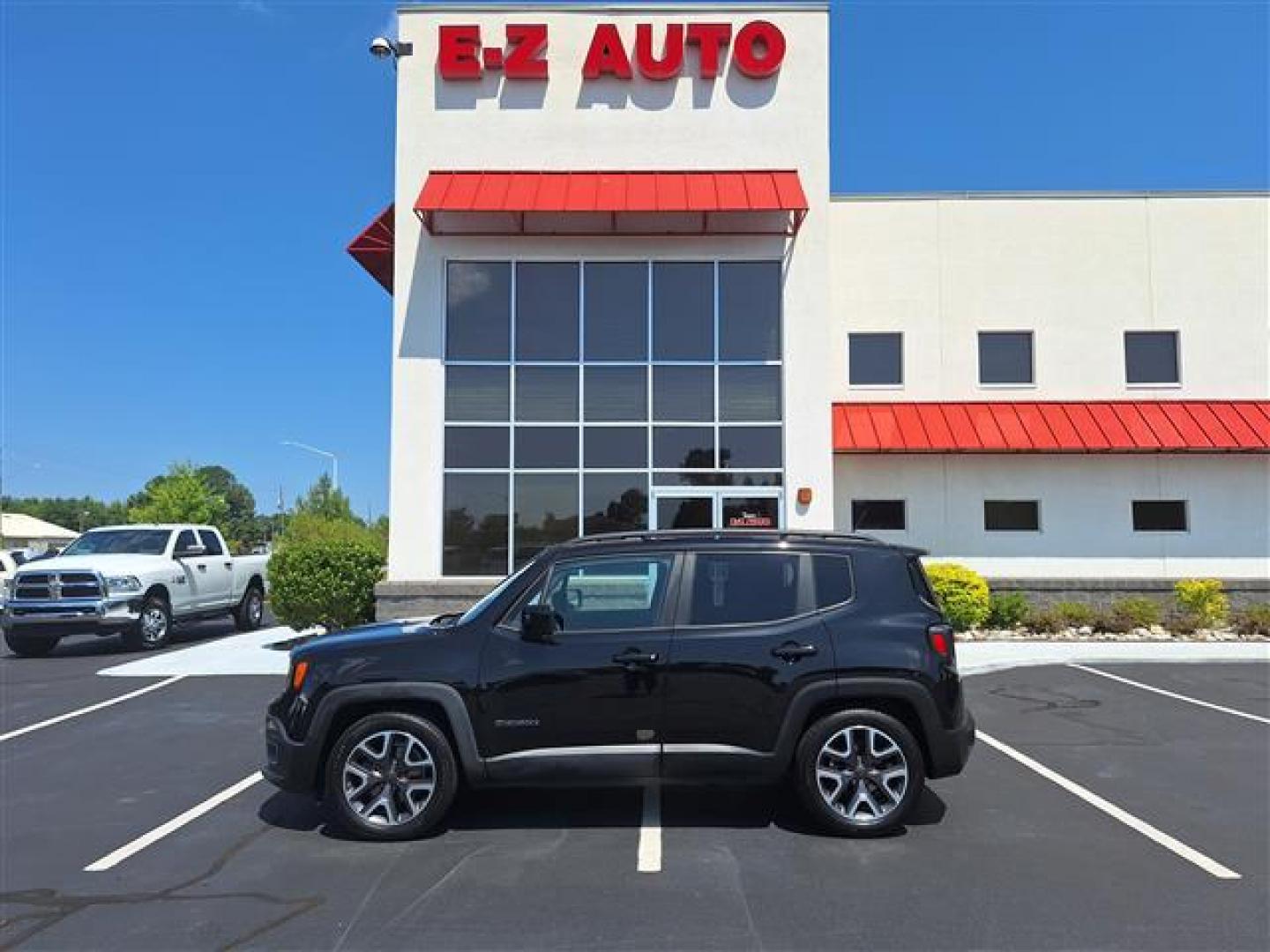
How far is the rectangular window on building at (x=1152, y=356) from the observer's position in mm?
17062

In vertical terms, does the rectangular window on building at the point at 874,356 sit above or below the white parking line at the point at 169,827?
above

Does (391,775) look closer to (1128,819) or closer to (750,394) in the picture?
(1128,819)

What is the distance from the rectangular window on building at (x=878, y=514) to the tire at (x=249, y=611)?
12.3m

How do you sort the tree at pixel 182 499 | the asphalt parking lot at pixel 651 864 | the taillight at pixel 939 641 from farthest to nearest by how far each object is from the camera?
the tree at pixel 182 499
the taillight at pixel 939 641
the asphalt parking lot at pixel 651 864

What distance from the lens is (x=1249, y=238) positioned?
17203 mm

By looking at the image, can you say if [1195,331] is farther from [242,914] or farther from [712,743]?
[242,914]

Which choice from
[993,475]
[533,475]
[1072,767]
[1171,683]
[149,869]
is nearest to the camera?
[149,869]

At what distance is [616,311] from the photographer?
597 inches

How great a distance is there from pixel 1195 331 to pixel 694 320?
34.1 feet

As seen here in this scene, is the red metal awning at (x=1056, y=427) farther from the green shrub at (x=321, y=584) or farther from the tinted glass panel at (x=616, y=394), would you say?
the green shrub at (x=321, y=584)

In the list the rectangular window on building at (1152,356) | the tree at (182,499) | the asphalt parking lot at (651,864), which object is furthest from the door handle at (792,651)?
the tree at (182,499)

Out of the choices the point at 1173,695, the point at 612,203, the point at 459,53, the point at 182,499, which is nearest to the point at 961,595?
the point at 1173,695

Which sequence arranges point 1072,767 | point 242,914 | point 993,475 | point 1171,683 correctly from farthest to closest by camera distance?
1. point 993,475
2. point 1171,683
3. point 1072,767
4. point 242,914

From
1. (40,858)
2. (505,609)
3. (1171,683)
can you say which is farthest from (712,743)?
(1171,683)
